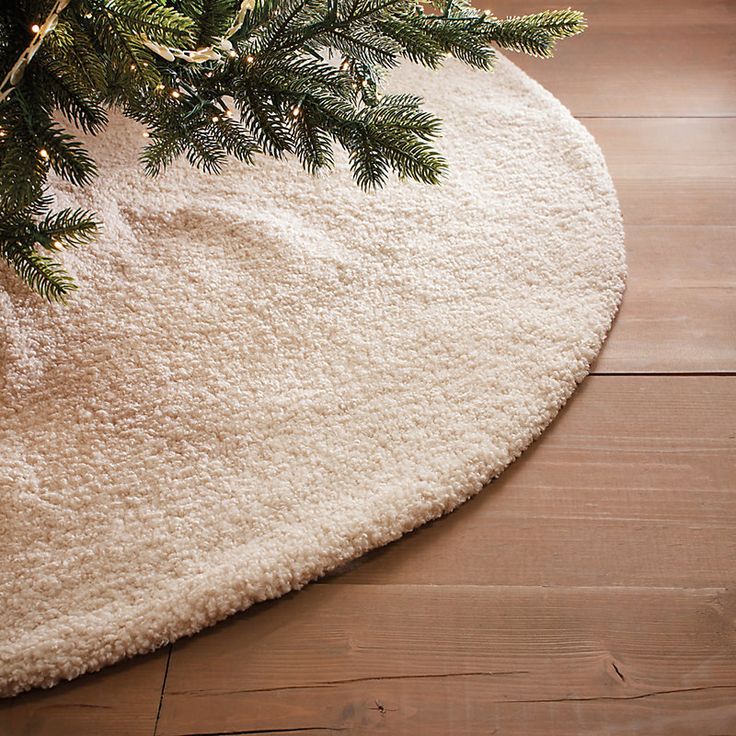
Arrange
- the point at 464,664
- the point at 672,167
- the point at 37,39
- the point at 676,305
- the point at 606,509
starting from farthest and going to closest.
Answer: the point at 672,167, the point at 676,305, the point at 606,509, the point at 464,664, the point at 37,39

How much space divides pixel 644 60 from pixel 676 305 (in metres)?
0.64

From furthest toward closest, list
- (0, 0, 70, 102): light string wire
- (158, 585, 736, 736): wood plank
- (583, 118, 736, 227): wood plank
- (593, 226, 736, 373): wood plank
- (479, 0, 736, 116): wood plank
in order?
1. (479, 0, 736, 116): wood plank
2. (583, 118, 736, 227): wood plank
3. (593, 226, 736, 373): wood plank
4. (158, 585, 736, 736): wood plank
5. (0, 0, 70, 102): light string wire

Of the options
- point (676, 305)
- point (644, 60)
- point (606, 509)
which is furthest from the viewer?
point (644, 60)

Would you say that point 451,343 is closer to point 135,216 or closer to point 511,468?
point 511,468

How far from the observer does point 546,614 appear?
2.32 feet

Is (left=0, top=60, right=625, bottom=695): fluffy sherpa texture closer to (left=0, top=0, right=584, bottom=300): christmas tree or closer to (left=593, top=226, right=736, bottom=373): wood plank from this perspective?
(left=593, top=226, right=736, bottom=373): wood plank

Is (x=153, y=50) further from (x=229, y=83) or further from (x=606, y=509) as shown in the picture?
(x=606, y=509)

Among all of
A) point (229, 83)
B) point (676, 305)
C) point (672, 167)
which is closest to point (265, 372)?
point (229, 83)

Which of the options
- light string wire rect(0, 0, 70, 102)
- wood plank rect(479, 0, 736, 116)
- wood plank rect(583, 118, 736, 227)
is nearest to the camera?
light string wire rect(0, 0, 70, 102)

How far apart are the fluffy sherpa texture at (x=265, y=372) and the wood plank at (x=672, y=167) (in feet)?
0.16

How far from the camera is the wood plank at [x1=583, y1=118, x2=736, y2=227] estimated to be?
3.53 ft

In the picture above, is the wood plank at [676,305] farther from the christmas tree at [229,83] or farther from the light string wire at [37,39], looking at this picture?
the light string wire at [37,39]

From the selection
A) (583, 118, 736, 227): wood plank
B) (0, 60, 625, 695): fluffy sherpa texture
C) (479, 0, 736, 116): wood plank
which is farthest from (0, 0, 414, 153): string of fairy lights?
(479, 0, 736, 116): wood plank

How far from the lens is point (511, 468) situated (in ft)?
2.66
